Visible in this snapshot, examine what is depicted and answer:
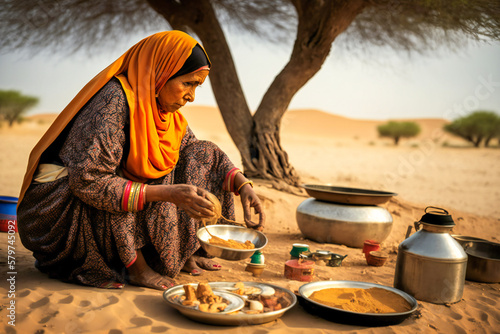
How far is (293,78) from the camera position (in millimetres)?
6824

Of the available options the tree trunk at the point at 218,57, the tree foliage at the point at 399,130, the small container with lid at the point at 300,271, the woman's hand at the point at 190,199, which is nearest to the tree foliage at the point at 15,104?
the tree trunk at the point at 218,57

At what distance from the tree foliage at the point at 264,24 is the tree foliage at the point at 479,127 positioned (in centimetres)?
2425

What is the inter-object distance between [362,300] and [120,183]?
5.19 ft

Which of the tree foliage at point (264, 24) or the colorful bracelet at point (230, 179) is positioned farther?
the tree foliage at point (264, 24)

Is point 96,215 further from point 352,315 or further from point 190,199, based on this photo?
point 352,315

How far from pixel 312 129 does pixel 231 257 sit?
214 ft

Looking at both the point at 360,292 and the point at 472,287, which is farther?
the point at 472,287

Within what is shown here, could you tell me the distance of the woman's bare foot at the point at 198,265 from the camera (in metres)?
3.00

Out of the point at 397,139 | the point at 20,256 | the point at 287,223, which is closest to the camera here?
the point at 20,256

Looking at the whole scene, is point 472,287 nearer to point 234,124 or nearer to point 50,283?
point 50,283

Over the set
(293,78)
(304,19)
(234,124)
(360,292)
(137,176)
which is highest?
(304,19)

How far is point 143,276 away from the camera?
262cm

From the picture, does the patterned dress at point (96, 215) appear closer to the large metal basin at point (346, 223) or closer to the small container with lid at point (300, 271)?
the small container with lid at point (300, 271)

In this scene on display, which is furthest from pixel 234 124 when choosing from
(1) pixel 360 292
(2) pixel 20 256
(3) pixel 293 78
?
(1) pixel 360 292
